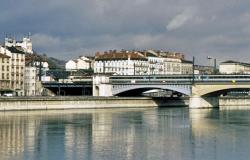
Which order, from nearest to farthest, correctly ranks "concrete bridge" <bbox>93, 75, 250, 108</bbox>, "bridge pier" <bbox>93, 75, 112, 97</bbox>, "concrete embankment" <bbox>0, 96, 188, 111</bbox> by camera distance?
1. "concrete embankment" <bbox>0, 96, 188, 111</bbox>
2. "concrete bridge" <bbox>93, 75, 250, 108</bbox>
3. "bridge pier" <bbox>93, 75, 112, 97</bbox>

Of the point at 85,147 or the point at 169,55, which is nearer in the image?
the point at 85,147

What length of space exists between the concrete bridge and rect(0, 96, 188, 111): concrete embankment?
235 cm

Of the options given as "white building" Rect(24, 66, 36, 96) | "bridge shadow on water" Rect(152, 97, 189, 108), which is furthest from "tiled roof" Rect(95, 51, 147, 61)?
"bridge shadow on water" Rect(152, 97, 189, 108)

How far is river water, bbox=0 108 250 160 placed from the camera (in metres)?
32.0

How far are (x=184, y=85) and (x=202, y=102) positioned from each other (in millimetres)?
3057

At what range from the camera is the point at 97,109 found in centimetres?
7350

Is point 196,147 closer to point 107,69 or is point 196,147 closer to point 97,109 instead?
point 97,109

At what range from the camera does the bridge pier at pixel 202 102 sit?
248 feet

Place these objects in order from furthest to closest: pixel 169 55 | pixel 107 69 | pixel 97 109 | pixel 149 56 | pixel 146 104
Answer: pixel 169 55
pixel 149 56
pixel 107 69
pixel 146 104
pixel 97 109

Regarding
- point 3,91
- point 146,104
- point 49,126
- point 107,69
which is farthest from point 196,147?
point 107,69

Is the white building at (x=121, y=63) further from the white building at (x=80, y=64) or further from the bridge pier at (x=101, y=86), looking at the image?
the bridge pier at (x=101, y=86)

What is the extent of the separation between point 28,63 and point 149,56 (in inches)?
1544

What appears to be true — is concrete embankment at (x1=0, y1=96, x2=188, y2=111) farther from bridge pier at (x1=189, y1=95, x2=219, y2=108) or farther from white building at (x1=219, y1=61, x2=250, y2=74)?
white building at (x1=219, y1=61, x2=250, y2=74)

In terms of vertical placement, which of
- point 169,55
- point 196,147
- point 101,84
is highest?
point 169,55
